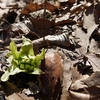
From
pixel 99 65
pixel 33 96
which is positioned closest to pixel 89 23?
pixel 99 65

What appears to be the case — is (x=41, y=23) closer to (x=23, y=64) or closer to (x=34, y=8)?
(x=34, y=8)

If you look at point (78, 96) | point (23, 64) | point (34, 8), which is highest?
point (34, 8)

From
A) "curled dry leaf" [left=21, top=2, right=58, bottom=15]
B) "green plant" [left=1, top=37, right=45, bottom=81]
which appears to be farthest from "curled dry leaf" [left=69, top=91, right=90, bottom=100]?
"curled dry leaf" [left=21, top=2, right=58, bottom=15]

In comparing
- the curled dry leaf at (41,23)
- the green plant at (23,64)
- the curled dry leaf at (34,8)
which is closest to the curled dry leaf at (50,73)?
the green plant at (23,64)

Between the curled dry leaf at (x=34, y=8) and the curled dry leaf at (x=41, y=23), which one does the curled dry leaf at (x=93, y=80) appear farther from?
the curled dry leaf at (x=34, y=8)

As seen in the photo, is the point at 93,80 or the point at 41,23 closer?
the point at 93,80

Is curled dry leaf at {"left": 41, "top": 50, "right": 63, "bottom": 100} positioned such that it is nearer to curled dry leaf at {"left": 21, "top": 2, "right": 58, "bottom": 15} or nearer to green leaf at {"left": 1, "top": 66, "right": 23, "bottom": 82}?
green leaf at {"left": 1, "top": 66, "right": 23, "bottom": 82}

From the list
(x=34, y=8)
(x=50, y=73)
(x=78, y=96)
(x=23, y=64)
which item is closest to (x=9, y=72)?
(x=23, y=64)

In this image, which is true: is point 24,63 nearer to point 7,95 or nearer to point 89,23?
point 7,95
